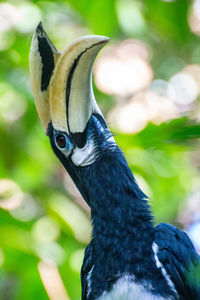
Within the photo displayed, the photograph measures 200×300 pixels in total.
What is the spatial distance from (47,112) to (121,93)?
116 inches

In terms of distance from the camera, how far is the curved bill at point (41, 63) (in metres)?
1.64

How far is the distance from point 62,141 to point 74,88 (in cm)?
24

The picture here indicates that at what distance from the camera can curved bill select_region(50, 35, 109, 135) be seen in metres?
1.54

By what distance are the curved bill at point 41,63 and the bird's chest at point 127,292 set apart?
2.22 ft

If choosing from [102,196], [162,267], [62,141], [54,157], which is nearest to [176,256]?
[162,267]

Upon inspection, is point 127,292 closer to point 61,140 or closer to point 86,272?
point 86,272

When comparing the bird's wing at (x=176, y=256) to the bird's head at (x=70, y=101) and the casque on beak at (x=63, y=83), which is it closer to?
the bird's head at (x=70, y=101)

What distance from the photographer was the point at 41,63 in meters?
1.69

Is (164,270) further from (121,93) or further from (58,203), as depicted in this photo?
(121,93)

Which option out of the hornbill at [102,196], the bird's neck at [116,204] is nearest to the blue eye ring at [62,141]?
the hornbill at [102,196]

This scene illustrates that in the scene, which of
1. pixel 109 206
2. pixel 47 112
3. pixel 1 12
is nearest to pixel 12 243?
pixel 109 206

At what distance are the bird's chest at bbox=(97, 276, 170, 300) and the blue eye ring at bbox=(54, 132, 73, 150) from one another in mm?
520

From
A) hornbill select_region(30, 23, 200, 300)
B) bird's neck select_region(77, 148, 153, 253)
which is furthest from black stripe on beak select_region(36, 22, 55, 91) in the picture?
bird's neck select_region(77, 148, 153, 253)

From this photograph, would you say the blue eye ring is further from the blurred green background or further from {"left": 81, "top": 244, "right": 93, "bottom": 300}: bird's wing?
{"left": 81, "top": 244, "right": 93, "bottom": 300}: bird's wing
